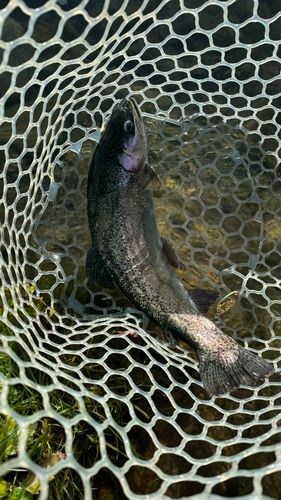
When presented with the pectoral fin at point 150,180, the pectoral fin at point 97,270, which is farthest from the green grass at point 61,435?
the pectoral fin at point 150,180

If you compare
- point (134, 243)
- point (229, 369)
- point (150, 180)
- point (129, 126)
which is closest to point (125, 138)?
point (129, 126)

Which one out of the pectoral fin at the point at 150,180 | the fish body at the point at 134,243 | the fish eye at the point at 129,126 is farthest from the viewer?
the pectoral fin at the point at 150,180

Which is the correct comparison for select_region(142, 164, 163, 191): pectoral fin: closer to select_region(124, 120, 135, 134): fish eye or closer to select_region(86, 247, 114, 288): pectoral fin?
select_region(124, 120, 135, 134): fish eye

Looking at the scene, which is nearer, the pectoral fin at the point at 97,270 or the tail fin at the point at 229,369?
the tail fin at the point at 229,369

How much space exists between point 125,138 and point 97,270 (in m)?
1.11

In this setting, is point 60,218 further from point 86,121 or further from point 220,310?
point 220,310

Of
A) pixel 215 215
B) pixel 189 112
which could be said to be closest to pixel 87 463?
pixel 215 215

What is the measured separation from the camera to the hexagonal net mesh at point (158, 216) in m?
3.20

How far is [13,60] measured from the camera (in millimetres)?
4867

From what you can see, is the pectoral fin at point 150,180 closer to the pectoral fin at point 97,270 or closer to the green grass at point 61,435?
the pectoral fin at point 97,270

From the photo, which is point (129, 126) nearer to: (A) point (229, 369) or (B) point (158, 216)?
(B) point (158, 216)

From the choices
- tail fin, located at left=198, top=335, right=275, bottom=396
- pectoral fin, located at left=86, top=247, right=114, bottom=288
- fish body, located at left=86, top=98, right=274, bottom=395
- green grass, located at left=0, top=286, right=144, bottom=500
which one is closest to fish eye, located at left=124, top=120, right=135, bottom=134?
fish body, located at left=86, top=98, right=274, bottom=395

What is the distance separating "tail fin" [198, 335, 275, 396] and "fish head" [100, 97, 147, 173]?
1633 millimetres

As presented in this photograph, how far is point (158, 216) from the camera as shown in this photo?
4.32 m
